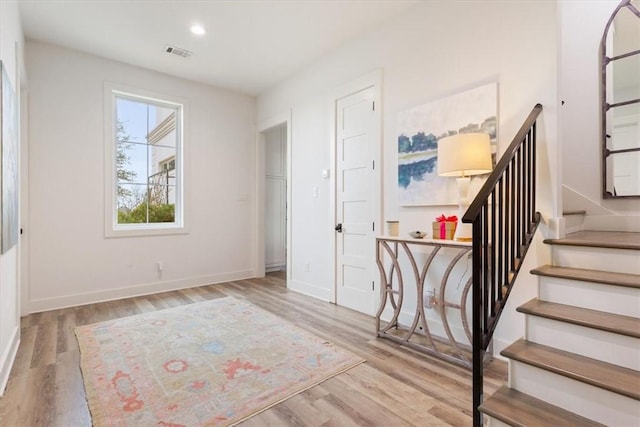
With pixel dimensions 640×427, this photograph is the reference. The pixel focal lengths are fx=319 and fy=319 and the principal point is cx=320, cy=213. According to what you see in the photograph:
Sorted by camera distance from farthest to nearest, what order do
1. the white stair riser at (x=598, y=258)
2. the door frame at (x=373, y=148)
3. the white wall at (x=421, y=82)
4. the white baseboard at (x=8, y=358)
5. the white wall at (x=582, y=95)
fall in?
1. the door frame at (x=373, y=148)
2. the white wall at (x=582, y=95)
3. the white wall at (x=421, y=82)
4. the white baseboard at (x=8, y=358)
5. the white stair riser at (x=598, y=258)

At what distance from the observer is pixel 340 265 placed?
3748mm

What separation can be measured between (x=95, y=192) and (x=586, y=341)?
4.79 metres

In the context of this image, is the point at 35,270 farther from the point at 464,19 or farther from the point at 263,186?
the point at 464,19

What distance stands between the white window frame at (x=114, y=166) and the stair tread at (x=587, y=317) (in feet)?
14.1

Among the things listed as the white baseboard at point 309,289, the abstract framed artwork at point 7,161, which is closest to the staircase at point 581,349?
the white baseboard at point 309,289

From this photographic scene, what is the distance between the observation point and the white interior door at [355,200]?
3.39 m

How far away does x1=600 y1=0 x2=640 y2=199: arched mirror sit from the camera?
2500 mm

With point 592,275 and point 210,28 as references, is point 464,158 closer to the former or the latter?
point 592,275

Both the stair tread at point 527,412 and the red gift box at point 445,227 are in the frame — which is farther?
the red gift box at point 445,227

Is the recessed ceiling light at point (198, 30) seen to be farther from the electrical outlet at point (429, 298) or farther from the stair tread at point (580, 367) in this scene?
the stair tread at point (580, 367)

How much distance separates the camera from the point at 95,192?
12.9ft

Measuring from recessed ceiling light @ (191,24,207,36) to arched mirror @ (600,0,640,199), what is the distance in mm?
3682

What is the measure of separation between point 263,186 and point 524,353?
4369mm

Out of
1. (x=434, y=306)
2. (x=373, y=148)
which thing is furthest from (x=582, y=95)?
(x=434, y=306)
